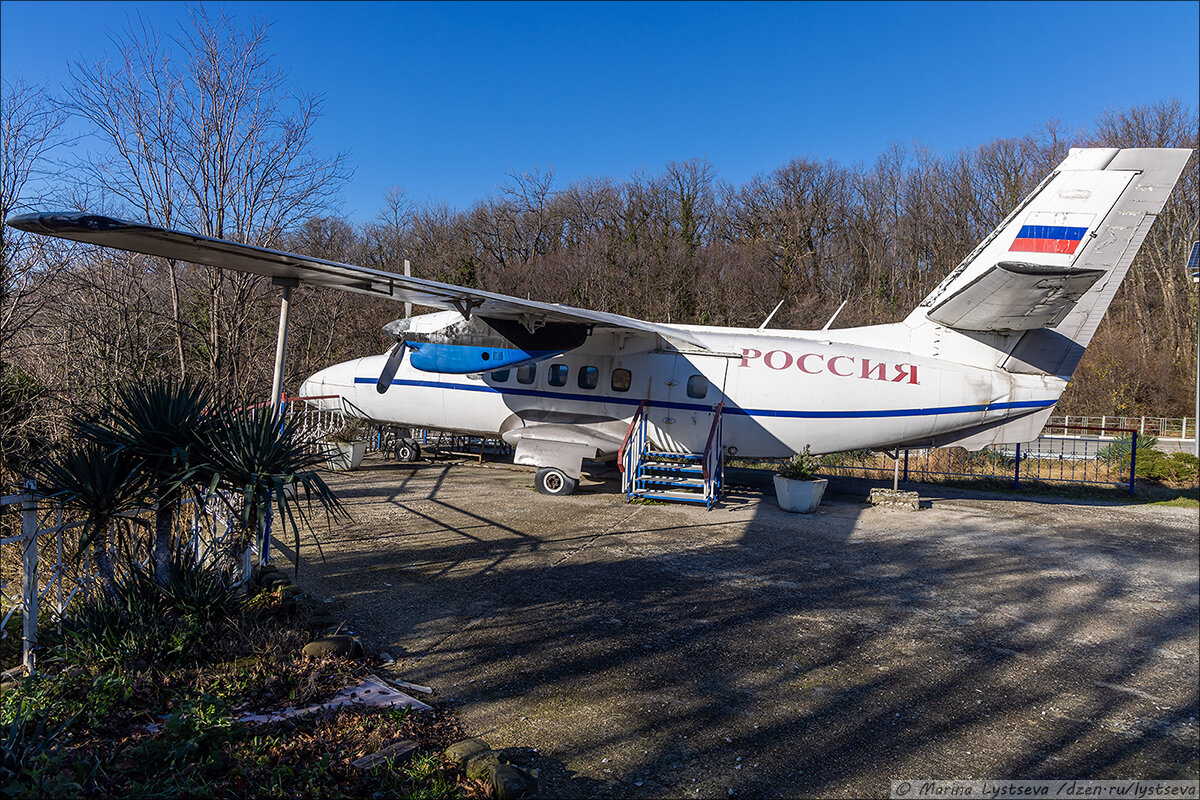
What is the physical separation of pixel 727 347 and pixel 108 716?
9896mm

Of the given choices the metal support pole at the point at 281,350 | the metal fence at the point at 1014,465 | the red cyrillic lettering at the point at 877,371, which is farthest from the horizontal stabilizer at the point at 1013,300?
the metal support pole at the point at 281,350

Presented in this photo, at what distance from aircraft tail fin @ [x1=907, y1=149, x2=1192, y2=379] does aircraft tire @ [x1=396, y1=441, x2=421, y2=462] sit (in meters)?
11.1

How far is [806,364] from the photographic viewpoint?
36.9ft

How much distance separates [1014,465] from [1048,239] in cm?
828

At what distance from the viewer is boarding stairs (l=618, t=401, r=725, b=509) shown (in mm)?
10836

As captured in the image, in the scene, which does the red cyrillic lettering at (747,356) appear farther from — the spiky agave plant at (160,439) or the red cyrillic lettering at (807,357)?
the spiky agave plant at (160,439)

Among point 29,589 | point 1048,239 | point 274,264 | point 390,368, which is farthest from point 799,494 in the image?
point 29,589

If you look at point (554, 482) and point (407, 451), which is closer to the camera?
point (554, 482)

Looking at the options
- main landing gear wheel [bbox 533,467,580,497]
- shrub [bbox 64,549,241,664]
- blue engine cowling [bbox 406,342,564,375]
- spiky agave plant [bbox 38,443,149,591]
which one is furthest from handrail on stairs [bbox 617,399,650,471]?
spiky agave plant [bbox 38,443,149,591]

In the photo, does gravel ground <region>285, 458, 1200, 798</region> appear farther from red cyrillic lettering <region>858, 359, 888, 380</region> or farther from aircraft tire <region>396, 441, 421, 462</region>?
aircraft tire <region>396, 441, 421, 462</region>

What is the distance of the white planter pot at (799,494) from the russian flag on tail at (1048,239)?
194 inches

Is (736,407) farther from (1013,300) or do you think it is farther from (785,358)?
(1013,300)

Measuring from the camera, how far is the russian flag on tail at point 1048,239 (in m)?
10.0

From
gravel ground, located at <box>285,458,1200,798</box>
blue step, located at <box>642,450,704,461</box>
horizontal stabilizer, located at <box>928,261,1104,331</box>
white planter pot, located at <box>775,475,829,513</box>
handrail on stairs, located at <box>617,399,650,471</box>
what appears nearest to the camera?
gravel ground, located at <box>285,458,1200,798</box>
